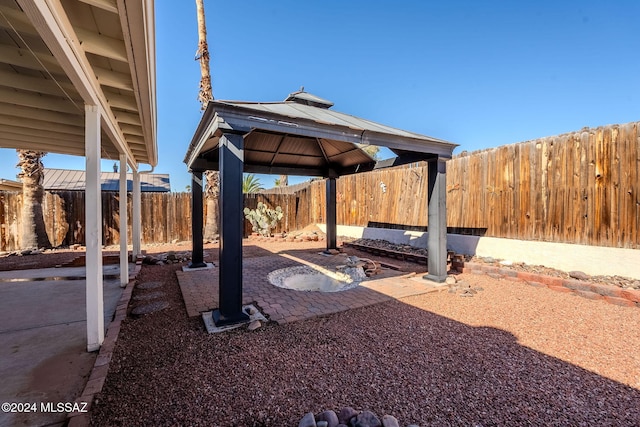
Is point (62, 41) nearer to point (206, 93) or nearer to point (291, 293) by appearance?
point (291, 293)

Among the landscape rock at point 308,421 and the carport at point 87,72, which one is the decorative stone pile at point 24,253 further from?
the landscape rock at point 308,421

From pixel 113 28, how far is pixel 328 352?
3.25 meters

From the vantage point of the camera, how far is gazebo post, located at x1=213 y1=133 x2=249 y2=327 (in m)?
2.91

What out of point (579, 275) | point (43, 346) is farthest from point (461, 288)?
point (43, 346)

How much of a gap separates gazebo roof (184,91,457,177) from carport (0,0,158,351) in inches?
33.0

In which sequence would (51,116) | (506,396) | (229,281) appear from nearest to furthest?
1. (506,396)
2. (229,281)
3. (51,116)

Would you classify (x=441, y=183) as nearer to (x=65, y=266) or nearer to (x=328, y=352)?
(x=328, y=352)

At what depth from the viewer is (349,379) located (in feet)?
6.72

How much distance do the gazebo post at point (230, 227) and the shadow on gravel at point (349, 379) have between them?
0.97ft

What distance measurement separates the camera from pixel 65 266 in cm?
578

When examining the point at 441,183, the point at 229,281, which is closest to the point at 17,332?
the point at 229,281

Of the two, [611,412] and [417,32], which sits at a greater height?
[417,32]

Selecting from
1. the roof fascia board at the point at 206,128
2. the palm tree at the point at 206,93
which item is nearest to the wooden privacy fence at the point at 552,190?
the roof fascia board at the point at 206,128

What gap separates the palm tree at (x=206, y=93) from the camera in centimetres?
924
